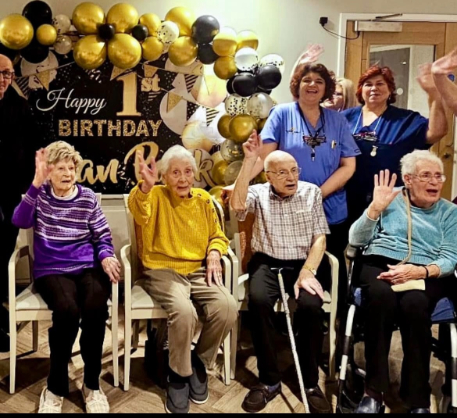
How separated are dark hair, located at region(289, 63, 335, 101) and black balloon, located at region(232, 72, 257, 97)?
1.61ft

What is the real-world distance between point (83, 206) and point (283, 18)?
86.6 inches

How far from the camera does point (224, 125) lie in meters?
3.73

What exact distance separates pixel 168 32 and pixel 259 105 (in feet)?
2.31

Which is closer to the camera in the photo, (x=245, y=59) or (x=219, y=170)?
(x=245, y=59)

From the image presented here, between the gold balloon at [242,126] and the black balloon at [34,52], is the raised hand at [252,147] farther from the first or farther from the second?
the black balloon at [34,52]

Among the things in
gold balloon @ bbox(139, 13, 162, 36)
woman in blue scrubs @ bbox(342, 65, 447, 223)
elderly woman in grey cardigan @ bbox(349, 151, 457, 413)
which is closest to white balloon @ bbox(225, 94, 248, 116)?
gold balloon @ bbox(139, 13, 162, 36)

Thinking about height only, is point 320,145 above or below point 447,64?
below

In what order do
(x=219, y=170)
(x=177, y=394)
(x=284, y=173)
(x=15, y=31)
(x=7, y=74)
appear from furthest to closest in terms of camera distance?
(x=219, y=170) < (x=15, y=31) < (x=7, y=74) < (x=284, y=173) < (x=177, y=394)

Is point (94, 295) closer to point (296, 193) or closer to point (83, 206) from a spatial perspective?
point (83, 206)

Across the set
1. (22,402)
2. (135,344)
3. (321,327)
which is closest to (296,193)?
(321,327)

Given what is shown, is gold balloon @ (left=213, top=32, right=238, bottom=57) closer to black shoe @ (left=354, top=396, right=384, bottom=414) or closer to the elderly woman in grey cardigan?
the elderly woman in grey cardigan

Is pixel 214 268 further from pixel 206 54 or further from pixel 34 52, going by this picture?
pixel 34 52

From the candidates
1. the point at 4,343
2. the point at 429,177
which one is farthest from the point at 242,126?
the point at 4,343

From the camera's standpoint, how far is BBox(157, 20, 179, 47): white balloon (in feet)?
11.8
